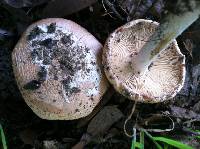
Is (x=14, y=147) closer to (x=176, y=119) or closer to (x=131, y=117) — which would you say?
(x=131, y=117)

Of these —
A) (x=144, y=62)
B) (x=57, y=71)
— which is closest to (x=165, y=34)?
(x=144, y=62)

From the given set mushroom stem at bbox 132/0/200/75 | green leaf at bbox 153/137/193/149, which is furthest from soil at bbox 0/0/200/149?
mushroom stem at bbox 132/0/200/75

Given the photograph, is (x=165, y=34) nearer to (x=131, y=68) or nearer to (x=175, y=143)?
(x=131, y=68)

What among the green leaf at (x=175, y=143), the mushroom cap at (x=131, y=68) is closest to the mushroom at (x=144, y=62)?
the mushroom cap at (x=131, y=68)

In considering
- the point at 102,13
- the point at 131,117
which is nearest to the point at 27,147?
the point at 131,117

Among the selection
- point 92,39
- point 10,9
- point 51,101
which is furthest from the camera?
point 10,9

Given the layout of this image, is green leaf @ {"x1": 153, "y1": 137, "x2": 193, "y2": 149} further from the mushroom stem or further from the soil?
the mushroom stem
